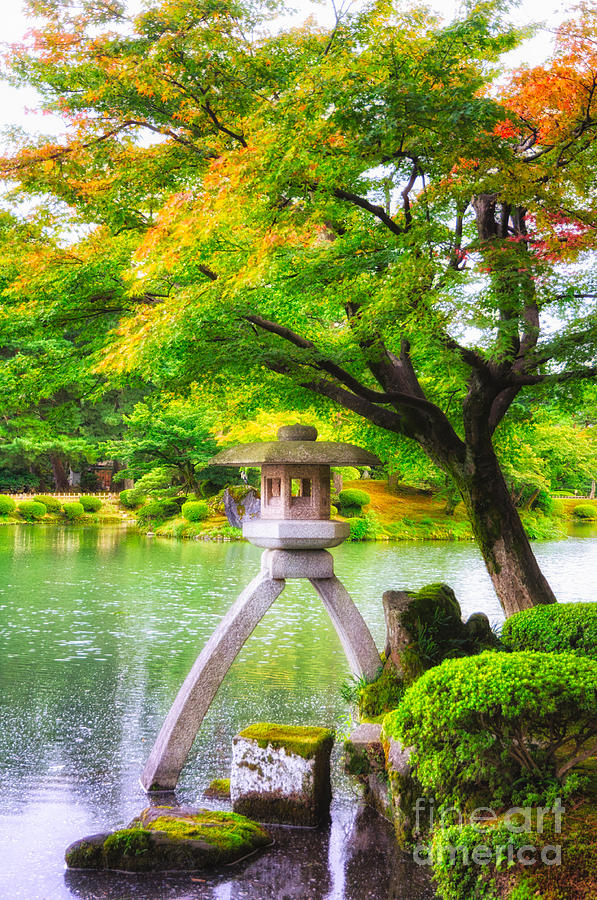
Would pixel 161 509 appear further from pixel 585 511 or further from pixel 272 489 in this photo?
pixel 272 489

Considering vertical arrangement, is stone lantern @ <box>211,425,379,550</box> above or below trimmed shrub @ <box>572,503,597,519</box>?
above

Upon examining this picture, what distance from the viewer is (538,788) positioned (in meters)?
3.75

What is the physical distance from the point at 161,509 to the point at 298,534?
23.6 m

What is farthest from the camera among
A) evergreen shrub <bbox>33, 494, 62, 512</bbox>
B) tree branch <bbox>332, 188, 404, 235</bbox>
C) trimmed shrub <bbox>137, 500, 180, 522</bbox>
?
evergreen shrub <bbox>33, 494, 62, 512</bbox>

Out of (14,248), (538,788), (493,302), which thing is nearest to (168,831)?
(538,788)

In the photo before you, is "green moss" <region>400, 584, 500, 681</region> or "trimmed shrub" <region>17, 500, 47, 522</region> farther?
"trimmed shrub" <region>17, 500, 47, 522</region>

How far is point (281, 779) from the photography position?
5219mm

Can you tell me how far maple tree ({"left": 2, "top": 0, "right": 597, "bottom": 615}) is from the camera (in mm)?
5660

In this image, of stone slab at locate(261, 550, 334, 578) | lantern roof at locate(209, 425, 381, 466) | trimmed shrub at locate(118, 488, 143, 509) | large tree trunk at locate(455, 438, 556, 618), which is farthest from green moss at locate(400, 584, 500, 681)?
trimmed shrub at locate(118, 488, 143, 509)

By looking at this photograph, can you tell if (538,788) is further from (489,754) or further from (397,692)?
(397,692)

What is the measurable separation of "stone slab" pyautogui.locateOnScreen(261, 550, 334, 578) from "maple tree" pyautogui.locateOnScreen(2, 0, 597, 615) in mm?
1894

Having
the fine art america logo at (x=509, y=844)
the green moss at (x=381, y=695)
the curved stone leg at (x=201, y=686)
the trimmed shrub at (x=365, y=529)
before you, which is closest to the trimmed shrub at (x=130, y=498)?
the trimmed shrub at (x=365, y=529)

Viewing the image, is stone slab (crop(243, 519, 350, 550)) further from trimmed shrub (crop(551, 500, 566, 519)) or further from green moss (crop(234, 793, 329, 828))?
trimmed shrub (crop(551, 500, 566, 519))

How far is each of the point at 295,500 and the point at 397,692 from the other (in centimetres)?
161
